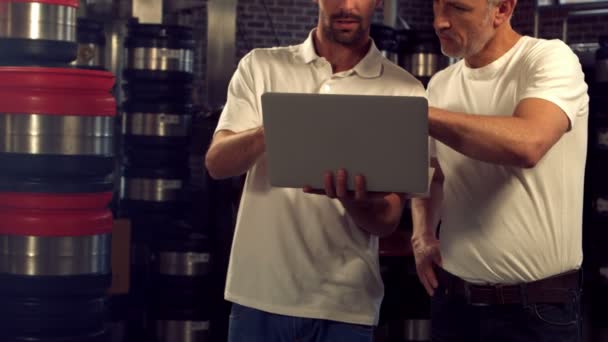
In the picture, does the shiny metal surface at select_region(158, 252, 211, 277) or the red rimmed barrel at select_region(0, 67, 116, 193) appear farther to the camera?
the shiny metal surface at select_region(158, 252, 211, 277)

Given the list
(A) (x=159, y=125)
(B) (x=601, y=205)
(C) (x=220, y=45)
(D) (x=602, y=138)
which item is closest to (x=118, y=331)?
(A) (x=159, y=125)

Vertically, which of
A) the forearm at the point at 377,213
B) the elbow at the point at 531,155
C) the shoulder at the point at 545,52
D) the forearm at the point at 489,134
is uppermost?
the shoulder at the point at 545,52

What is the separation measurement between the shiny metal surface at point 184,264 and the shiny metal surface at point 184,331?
252 mm

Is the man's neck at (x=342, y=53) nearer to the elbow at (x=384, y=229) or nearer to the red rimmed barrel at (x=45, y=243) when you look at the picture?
the elbow at (x=384, y=229)

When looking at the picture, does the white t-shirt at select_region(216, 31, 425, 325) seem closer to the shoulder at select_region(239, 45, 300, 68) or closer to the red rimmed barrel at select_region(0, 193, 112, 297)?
the shoulder at select_region(239, 45, 300, 68)

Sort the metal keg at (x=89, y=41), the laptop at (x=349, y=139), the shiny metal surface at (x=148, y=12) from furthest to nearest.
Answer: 1. the shiny metal surface at (x=148, y=12)
2. the metal keg at (x=89, y=41)
3. the laptop at (x=349, y=139)

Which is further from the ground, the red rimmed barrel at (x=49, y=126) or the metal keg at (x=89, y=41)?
the metal keg at (x=89, y=41)

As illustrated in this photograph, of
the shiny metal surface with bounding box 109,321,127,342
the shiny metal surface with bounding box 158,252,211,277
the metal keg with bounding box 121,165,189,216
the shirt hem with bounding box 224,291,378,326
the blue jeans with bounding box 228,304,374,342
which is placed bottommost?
the shiny metal surface with bounding box 109,321,127,342

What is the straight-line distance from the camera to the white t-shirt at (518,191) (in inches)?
87.5

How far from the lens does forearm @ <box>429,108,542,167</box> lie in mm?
2045

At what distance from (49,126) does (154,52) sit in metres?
1.33

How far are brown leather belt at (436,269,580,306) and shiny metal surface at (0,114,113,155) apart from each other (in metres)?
2.77

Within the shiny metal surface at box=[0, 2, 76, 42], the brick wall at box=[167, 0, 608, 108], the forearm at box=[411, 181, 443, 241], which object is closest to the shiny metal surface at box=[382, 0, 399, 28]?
the brick wall at box=[167, 0, 608, 108]

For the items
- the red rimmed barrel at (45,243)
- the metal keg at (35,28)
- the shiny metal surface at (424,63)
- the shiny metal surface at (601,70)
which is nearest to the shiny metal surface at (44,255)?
the red rimmed barrel at (45,243)
